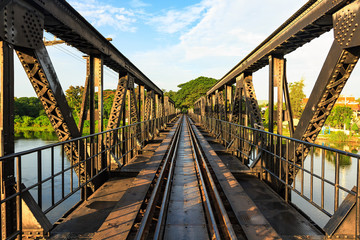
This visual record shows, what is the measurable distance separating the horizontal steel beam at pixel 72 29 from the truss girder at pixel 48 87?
723 mm

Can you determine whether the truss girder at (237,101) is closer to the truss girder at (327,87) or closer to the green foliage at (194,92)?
the truss girder at (327,87)

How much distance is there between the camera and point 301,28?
481 centimetres

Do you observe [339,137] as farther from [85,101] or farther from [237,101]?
[85,101]

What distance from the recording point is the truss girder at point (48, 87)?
383cm

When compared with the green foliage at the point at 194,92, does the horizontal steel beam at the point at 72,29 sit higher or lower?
lower

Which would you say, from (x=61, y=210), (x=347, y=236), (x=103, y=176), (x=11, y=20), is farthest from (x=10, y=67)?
(x=61, y=210)

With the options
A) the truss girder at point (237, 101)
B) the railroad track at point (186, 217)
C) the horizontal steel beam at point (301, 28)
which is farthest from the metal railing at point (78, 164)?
the horizontal steel beam at point (301, 28)

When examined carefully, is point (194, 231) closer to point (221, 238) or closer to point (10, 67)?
point (221, 238)

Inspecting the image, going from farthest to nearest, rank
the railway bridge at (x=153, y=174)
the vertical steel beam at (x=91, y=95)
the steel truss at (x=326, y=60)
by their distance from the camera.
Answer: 1. the vertical steel beam at (x=91, y=95)
2. the steel truss at (x=326, y=60)
3. the railway bridge at (x=153, y=174)

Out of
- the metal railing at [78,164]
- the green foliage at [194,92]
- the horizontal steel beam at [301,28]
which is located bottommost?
the metal railing at [78,164]

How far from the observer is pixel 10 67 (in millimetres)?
3361

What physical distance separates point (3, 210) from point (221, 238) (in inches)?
120

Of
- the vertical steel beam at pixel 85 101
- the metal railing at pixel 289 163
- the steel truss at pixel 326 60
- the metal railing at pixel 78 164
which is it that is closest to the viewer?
the metal railing at pixel 78 164

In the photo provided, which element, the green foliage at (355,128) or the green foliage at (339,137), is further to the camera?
the green foliage at (355,128)
